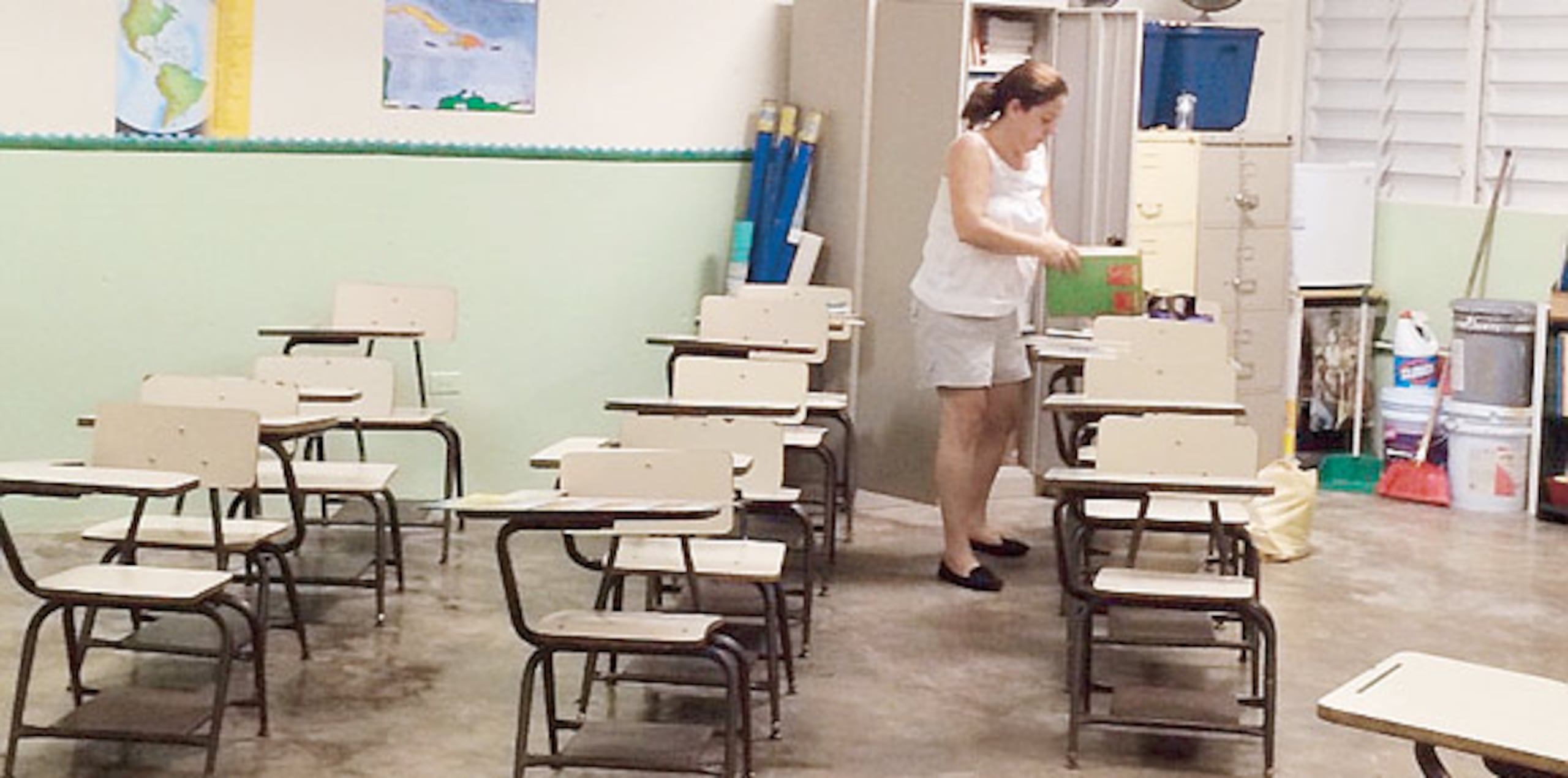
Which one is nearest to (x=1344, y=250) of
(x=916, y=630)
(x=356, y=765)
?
(x=916, y=630)

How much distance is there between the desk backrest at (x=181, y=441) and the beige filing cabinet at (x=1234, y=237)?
4.34m

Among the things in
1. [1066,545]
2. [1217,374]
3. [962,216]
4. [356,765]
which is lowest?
[356,765]

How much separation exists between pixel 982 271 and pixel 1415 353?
3285 mm

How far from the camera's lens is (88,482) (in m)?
5.20

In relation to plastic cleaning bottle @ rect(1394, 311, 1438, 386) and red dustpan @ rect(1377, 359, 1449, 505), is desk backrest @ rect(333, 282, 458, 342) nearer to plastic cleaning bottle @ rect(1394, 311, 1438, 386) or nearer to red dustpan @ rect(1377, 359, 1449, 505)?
red dustpan @ rect(1377, 359, 1449, 505)

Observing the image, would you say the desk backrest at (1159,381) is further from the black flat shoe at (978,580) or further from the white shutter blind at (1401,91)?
the white shutter blind at (1401,91)

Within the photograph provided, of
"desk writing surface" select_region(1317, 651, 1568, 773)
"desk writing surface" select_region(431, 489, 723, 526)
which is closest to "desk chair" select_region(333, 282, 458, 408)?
"desk writing surface" select_region(431, 489, 723, 526)

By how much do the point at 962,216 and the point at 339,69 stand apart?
243 cm

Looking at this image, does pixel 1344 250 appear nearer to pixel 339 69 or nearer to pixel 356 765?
pixel 339 69

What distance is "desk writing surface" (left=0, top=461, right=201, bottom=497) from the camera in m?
5.15

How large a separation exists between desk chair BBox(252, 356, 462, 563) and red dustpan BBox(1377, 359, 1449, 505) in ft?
13.3

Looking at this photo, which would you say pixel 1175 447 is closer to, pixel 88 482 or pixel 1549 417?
pixel 88 482

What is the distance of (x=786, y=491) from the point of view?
6.28 meters

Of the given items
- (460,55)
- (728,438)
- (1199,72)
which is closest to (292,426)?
(728,438)
